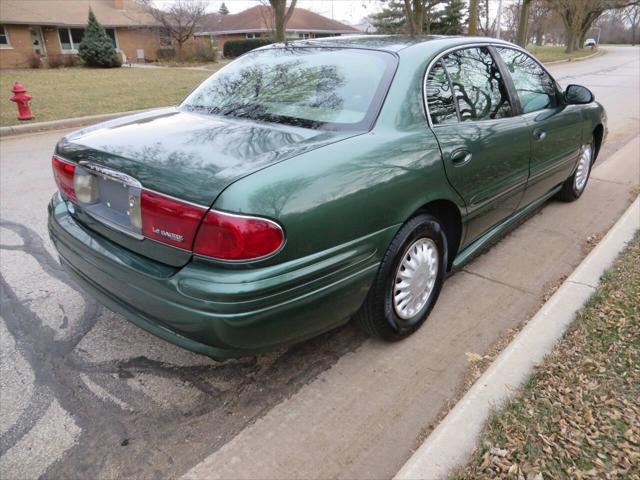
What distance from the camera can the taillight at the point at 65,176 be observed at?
2.50 meters

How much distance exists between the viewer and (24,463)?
6.75ft

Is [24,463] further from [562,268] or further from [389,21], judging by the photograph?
[389,21]

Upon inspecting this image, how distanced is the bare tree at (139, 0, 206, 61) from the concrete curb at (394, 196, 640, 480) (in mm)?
33288

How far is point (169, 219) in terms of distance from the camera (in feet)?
6.57

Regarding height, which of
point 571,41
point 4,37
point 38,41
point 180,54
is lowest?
point 571,41

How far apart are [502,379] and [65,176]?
2.39m

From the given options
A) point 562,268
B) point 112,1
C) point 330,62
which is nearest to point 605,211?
point 562,268

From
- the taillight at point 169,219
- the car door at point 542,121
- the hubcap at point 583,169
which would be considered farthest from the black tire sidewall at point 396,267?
the hubcap at point 583,169

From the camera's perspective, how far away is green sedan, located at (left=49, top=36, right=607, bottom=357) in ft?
6.42

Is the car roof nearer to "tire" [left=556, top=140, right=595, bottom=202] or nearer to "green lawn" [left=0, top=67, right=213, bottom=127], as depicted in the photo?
"tire" [left=556, top=140, right=595, bottom=202]

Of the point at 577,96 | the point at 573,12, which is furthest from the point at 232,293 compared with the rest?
the point at 573,12

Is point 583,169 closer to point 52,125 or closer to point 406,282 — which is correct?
point 406,282

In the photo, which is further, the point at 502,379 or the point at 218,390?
the point at 218,390

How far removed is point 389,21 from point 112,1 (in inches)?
849
